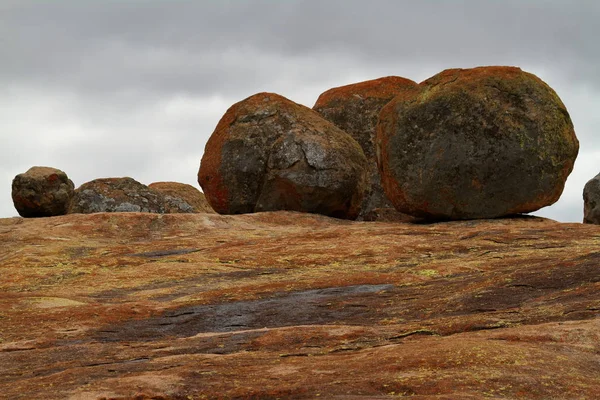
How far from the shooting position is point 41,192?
31.7 metres

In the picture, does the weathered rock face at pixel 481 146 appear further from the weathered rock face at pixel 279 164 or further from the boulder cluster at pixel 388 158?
the weathered rock face at pixel 279 164

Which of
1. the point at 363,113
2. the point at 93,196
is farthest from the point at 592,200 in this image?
the point at 93,196

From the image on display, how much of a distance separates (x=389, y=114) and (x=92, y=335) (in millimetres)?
16456

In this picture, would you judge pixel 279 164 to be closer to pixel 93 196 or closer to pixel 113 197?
pixel 113 197

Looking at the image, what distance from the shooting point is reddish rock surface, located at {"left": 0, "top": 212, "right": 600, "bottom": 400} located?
7.09m

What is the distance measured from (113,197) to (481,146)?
1741 centimetres

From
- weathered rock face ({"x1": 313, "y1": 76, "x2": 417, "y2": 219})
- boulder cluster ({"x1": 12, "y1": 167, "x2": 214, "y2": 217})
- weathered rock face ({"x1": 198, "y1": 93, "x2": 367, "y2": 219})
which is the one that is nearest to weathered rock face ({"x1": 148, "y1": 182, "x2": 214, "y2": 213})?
boulder cluster ({"x1": 12, "y1": 167, "x2": 214, "y2": 217})

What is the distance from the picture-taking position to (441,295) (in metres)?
12.5

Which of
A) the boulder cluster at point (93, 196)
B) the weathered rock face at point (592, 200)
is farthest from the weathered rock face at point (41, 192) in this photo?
the weathered rock face at point (592, 200)

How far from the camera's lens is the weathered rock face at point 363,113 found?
112ft

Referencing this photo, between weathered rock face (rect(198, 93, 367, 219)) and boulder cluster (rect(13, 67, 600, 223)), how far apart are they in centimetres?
4

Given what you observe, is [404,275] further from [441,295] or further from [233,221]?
[233,221]

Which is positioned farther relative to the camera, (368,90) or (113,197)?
(113,197)

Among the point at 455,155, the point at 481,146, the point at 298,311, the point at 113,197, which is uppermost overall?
the point at 481,146
